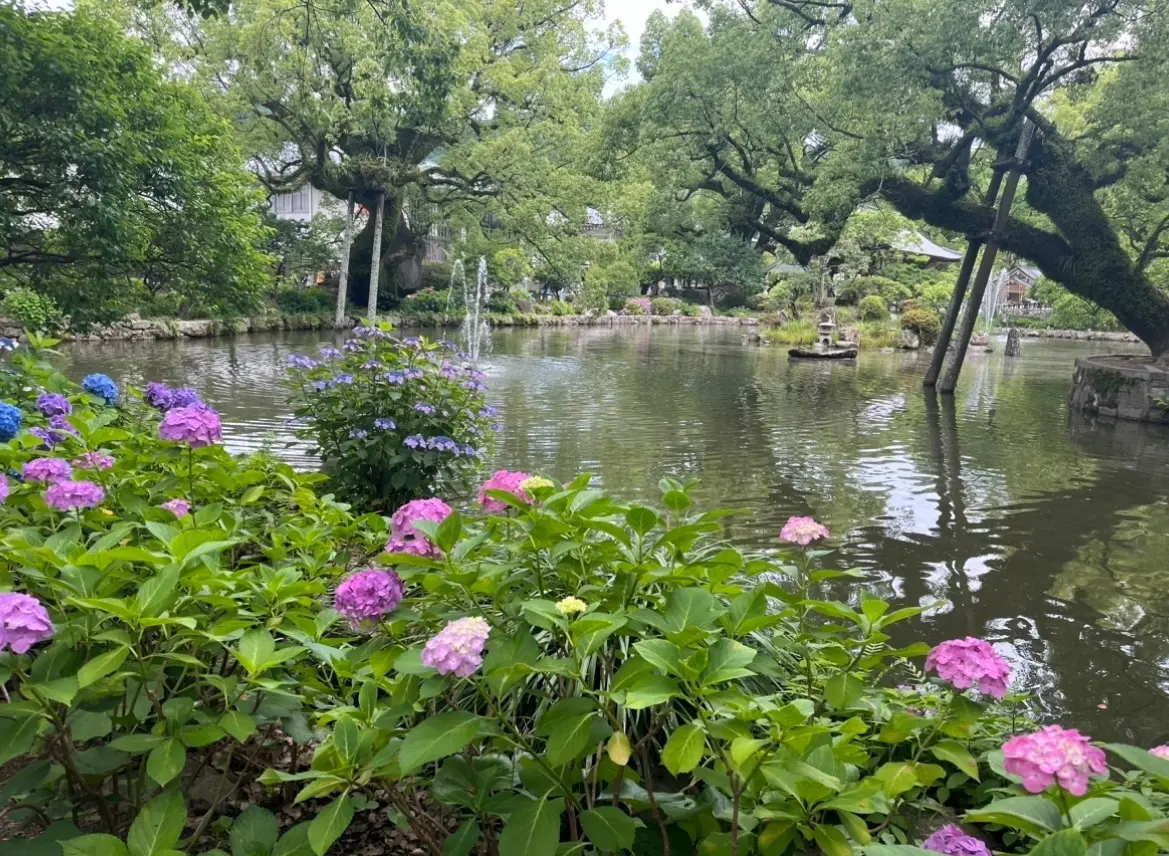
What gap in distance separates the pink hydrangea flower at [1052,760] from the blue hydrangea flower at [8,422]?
2923 mm

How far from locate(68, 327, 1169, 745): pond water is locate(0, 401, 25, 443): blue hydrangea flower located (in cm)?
371

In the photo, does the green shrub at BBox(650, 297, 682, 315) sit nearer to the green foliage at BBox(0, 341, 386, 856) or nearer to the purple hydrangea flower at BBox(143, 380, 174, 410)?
the purple hydrangea flower at BBox(143, 380, 174, 410)

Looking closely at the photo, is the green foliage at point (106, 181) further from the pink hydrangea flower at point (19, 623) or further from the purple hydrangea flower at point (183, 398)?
the pink hydrangea flower at point (19, 623)

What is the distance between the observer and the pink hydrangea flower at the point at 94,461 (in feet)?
7.15

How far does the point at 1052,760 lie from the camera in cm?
99

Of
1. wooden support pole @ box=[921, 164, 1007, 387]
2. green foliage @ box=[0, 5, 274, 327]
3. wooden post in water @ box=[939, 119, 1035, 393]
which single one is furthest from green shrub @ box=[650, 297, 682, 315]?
green foliage @ box=[0, 5, 274, 327]

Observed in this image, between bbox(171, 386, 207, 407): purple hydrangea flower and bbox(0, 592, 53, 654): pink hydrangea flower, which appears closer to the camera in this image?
bbox(0, 592, 53, 654): pink hydrangea flower

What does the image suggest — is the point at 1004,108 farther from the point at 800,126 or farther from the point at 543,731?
the point at 543,731

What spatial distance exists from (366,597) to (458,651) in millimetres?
385

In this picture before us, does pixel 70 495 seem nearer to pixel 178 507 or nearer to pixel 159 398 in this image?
pixel 178 507

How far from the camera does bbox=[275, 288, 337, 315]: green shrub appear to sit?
2270 centimetres

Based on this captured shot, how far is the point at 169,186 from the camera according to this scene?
7207 mm

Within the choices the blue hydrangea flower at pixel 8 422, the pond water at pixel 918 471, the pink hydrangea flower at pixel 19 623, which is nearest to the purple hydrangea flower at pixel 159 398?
the blue hydrangea flower at pixel 8 422

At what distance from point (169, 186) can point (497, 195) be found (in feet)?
47.3
